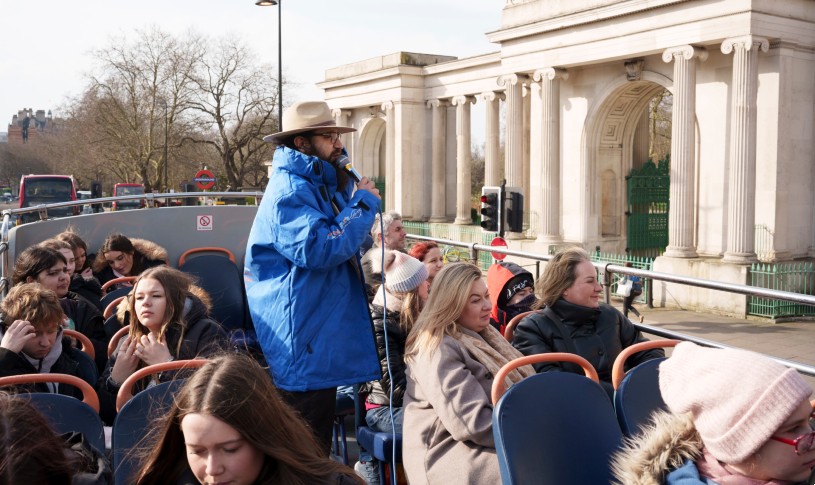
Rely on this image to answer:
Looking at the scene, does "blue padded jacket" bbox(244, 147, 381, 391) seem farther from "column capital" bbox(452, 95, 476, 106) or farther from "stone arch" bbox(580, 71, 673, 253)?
"column capital" bbox(452, 95, 476, 106)

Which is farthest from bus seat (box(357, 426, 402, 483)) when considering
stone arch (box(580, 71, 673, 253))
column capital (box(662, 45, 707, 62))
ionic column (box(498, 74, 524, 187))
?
ionic column (box(498, 74, 524, 187))

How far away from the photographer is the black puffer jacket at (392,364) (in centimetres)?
482

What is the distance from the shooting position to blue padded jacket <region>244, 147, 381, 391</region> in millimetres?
3947

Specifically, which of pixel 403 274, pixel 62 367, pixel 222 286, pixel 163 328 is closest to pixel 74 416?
pixel 163 328

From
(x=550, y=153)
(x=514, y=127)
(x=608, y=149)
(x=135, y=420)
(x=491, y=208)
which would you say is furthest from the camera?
(x=514, y=127)

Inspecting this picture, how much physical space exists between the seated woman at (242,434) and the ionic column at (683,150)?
20.4 meters

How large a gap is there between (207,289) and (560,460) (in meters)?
5.32

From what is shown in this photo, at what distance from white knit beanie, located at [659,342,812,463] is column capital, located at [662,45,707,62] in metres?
20.1

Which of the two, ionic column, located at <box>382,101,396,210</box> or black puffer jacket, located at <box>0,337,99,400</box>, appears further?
ionic column, located at <box>382,101,396,210</box>

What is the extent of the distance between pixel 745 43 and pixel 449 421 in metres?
18.2

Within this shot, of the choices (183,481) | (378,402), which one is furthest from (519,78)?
(183,481)

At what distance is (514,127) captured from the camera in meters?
27.5

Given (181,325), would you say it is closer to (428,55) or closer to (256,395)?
(256,395)

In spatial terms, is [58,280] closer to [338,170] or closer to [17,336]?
[17,336]
